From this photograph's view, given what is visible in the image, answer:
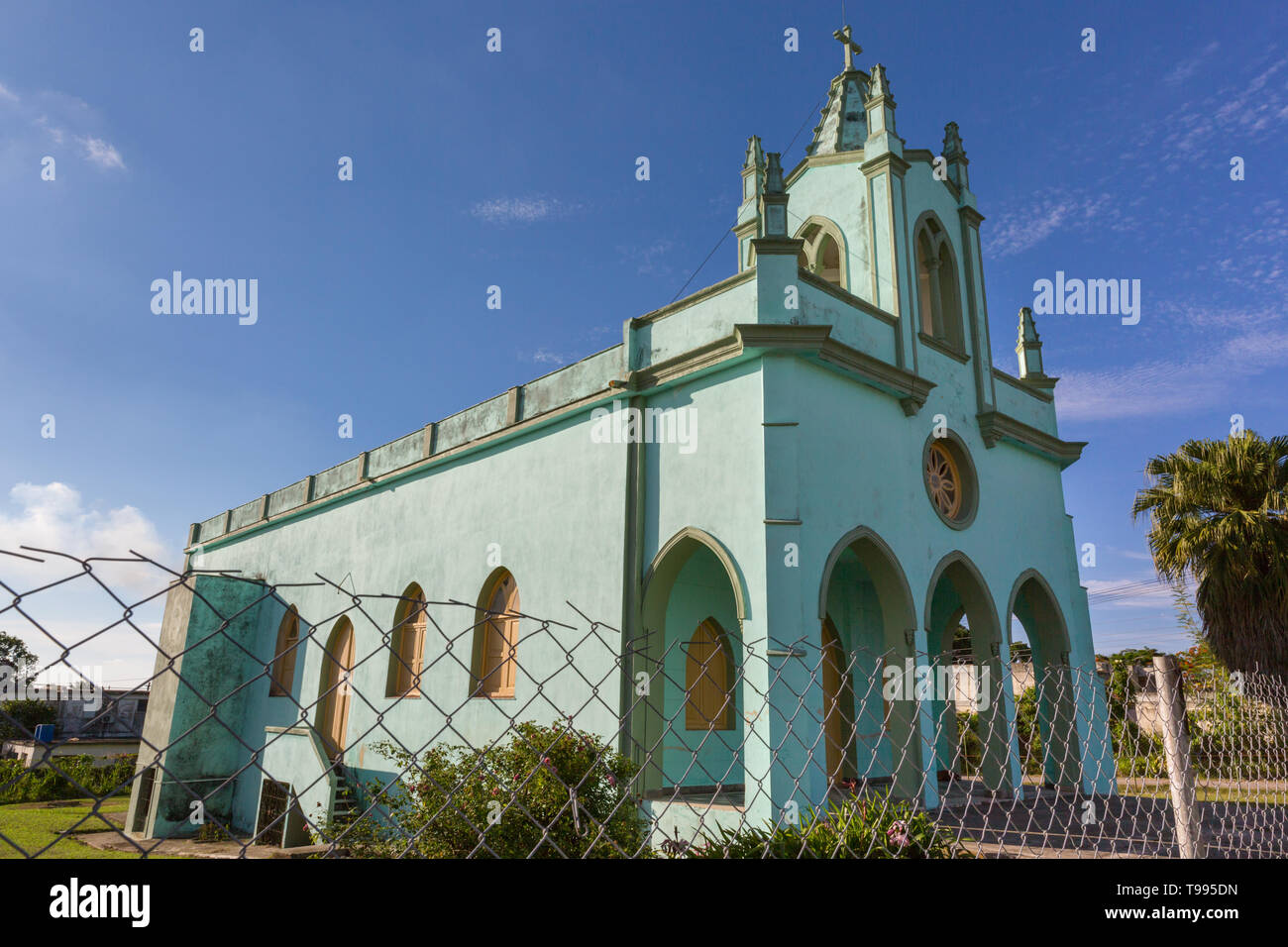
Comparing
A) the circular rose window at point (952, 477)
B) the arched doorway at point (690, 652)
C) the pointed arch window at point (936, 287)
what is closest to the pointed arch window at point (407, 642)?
the arched doorway at point (690, 652)

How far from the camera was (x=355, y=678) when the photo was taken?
17.2m

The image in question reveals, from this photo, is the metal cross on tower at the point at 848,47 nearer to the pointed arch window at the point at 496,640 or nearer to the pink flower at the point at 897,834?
the pointed arch window at the point at 496,640

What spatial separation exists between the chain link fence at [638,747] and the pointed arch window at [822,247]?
6.38m

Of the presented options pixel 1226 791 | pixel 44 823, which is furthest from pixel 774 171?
pixel 44 823

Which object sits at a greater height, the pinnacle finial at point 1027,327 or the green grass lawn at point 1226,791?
the pinnacle finial at point 1027,327

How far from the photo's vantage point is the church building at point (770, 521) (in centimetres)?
1058

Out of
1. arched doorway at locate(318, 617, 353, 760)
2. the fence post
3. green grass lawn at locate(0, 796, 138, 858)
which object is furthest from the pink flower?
green grass lawn at locate(0, 796, 138, 858)

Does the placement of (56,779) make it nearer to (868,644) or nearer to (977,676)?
(868,644)

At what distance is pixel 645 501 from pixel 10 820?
70.0ft

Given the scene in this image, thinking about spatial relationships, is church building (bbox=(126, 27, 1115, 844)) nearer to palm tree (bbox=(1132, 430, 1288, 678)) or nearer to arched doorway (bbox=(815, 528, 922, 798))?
arched doorway (bbox=(815, 528, 922, 798))

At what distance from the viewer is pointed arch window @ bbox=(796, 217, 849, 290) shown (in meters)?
14.1

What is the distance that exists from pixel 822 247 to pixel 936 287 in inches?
86.5

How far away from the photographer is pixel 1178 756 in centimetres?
426
